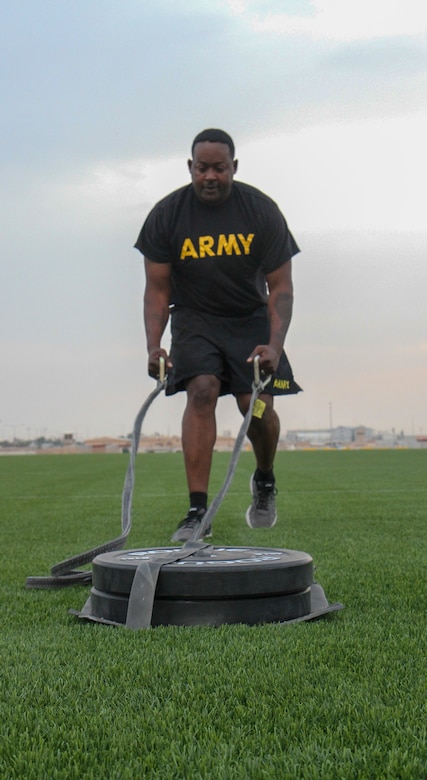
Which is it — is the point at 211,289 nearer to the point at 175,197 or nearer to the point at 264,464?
the point at 175,197

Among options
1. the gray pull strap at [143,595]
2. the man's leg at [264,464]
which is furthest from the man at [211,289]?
the gray pull strap at [143,595]

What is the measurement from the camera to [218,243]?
4328mm

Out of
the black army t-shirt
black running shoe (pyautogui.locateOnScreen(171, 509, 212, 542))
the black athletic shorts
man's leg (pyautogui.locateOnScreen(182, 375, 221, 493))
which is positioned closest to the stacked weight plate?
black running shoe (pyautogui.locateOnScreen(171, 509, 212, 542))

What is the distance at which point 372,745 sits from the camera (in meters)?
1.30

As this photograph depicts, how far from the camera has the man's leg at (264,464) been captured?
15.7 ft

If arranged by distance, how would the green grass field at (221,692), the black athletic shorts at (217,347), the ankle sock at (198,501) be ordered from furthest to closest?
the black athletic shorts at (217,347), the ankle sock at (198,501), the green grass field at (221,692)

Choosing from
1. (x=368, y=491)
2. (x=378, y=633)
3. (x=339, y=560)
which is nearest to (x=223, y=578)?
(x=378, y=633)

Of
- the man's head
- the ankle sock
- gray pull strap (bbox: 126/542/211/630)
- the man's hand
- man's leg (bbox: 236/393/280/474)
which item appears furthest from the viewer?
man's leg (bbox: 236/393/280/474)

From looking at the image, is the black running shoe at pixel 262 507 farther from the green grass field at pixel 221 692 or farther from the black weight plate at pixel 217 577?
the black weight plate at pixel 217 577

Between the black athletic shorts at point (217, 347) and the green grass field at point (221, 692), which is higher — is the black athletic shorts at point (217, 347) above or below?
above

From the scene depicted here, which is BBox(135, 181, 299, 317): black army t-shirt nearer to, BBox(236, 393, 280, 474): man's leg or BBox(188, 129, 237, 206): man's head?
BBox(188, 129, 237, 206): man's head

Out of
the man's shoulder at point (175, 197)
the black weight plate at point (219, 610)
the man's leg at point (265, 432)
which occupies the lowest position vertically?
the black weight plate at point (219, 610)

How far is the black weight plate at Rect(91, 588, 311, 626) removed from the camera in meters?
2.15

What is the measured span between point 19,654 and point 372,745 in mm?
912
